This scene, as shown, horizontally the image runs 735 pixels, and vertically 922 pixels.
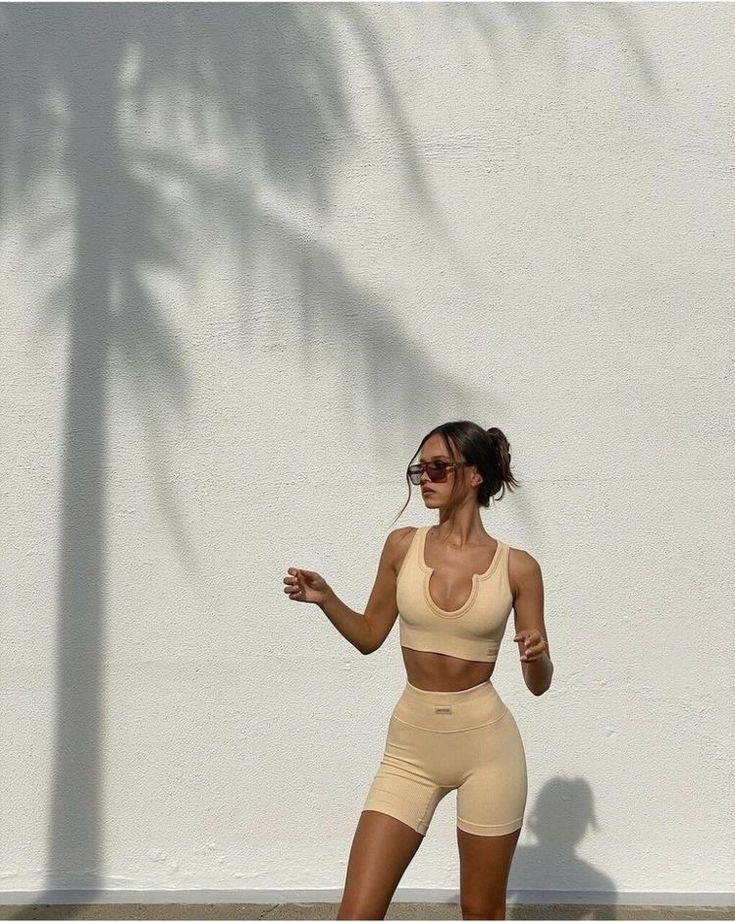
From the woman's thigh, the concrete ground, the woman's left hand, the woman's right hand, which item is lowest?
the concrete ground

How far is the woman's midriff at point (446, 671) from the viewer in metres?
3.54

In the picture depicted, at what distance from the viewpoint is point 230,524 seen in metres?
5.23

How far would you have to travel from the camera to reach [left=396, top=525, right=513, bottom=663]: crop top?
3.51 meters

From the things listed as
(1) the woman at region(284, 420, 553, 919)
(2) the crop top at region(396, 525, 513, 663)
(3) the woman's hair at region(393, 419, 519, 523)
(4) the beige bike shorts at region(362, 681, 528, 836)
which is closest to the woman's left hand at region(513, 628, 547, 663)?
(1) the woman at region(284, 420, 553, 919)

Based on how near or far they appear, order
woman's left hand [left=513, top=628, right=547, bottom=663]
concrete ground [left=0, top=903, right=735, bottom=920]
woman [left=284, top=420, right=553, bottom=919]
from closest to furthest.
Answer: woman's left hand [left=513, top=628, right=547, bottom=663], woman [left=284, top=420, right=553, bottom=919], concrete ground [left=0, top=903, right=735, bottom=920]

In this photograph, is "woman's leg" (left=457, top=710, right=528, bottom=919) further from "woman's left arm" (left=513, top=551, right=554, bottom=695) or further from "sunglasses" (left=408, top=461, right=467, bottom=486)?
"sunglasses" (left=408, top=461, right=467, bottom=486)

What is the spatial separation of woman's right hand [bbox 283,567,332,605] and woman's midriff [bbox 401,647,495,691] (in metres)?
Answer: 0.33

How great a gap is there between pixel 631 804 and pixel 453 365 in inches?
78.2

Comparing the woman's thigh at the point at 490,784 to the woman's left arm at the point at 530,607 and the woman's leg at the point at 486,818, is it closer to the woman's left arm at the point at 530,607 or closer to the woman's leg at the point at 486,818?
the woman's leg at the point at 486,818

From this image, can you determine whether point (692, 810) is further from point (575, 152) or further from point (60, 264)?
point (60, 264)

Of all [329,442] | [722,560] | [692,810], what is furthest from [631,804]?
[329,442]

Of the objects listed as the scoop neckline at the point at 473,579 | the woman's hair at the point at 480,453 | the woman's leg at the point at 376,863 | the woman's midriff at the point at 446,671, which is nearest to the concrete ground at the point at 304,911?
the woman's leg at the point at 376,863

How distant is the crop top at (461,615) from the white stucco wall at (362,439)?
164 cm

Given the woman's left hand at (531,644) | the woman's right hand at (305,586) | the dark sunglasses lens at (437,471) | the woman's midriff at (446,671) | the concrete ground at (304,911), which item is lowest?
the concrete ground at (304,911)
